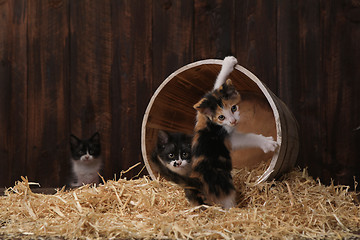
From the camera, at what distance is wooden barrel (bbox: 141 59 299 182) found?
1901mm

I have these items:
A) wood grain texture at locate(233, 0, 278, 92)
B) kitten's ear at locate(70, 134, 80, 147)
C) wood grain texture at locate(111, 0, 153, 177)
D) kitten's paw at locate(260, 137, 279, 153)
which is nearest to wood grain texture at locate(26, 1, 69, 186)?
kitten's ear at locate(70, 134, 80, 147)

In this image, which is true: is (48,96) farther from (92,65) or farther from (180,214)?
(180,214)

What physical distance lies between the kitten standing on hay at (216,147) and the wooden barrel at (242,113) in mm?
161

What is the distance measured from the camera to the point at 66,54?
119 inches

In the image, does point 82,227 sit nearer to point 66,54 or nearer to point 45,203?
point 45,203

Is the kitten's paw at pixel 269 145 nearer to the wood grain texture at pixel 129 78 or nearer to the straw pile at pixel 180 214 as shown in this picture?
the straw pile at pixel 180 214

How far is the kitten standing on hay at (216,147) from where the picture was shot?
1.73 m

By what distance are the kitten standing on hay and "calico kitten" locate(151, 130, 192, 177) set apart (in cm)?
38

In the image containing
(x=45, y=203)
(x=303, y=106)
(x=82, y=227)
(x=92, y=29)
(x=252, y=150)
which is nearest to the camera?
(x=82, y=227)

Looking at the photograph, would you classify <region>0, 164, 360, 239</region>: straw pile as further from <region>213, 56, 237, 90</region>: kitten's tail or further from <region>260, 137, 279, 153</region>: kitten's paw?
<region>213, 56, 237, 90</region>: kitten's tail

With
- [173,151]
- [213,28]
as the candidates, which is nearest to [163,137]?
[173,151]

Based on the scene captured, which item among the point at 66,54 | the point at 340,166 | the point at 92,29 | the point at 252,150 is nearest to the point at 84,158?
the point at 66,54

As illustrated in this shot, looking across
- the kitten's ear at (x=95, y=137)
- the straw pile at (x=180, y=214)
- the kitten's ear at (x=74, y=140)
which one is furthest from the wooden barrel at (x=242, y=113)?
the kitten's ear at (x=74, y=140)

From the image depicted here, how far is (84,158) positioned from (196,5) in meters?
1.56
